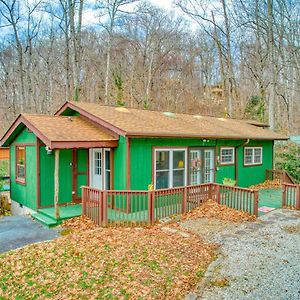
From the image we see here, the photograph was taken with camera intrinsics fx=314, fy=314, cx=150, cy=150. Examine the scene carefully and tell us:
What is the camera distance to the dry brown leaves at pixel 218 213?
916cm

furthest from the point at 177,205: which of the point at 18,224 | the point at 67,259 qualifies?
the point at 18,224

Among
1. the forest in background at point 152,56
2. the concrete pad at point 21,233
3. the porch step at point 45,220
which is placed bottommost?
the concrete pad at point 21,233

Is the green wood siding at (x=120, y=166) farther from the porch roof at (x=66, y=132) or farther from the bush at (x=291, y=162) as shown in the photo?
the bush at (x=291, y=162)

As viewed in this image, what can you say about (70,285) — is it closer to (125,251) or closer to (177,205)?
(125,251)

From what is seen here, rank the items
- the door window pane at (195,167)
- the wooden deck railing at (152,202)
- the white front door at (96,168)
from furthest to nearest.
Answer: the door window pane at (195,167), the white front door at (96,168), the wooden deck railing at (152,202)

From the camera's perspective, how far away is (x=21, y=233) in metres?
8.27

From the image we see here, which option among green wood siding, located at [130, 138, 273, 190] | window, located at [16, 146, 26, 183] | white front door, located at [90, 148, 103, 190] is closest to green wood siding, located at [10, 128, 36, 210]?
window, located at [16, 146, 26, 183]

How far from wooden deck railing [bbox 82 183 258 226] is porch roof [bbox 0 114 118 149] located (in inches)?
55.8

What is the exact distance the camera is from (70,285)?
5.13 meters

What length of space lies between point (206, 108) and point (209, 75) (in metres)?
3.36

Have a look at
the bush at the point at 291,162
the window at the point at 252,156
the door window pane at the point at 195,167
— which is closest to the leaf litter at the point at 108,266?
the door window pane at the point at 195,167

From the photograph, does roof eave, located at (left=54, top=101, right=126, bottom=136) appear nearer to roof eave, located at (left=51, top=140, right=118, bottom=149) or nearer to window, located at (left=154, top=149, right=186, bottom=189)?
roof eave, located at (left=51, top=140, right=118, bottom=149)

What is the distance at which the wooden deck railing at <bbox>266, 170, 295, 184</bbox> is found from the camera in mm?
15312

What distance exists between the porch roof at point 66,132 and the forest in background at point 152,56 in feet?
29.8
